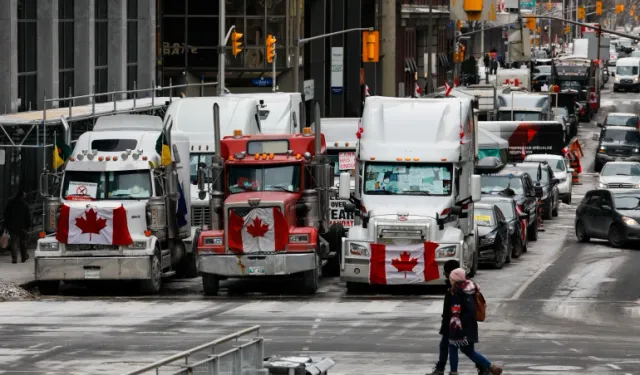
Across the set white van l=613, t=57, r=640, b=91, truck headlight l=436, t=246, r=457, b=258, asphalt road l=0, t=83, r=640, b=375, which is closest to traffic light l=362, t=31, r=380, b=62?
asphalt road l=0, t=83, r=640, b=375

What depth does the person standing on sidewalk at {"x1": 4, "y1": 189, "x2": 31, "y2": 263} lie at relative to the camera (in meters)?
34.5

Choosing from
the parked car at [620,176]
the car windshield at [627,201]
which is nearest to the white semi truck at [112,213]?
the car windshield at [627,201]

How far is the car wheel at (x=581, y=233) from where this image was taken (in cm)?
4122

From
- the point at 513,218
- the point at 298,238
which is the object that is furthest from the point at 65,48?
the point at 298,238

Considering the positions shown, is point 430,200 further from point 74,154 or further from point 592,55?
point 592,55

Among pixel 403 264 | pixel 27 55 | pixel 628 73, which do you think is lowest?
pixel 403 264

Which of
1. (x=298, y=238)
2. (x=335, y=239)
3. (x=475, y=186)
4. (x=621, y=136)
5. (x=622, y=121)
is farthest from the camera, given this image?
(x=622, y=121)

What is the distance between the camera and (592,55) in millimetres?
109750

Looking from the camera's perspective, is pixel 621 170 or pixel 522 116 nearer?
pixel 621 170

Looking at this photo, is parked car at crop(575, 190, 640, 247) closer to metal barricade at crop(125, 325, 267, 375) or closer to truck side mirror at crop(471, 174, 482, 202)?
truck side mirror at crop(471, 174, 482, 202)

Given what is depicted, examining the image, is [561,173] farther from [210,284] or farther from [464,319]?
[464,319]

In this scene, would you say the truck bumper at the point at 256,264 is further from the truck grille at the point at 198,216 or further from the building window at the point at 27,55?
the building window at the point at 27,55

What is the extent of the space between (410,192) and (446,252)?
5.70ft

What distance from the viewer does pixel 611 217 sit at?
4003 centimetres
